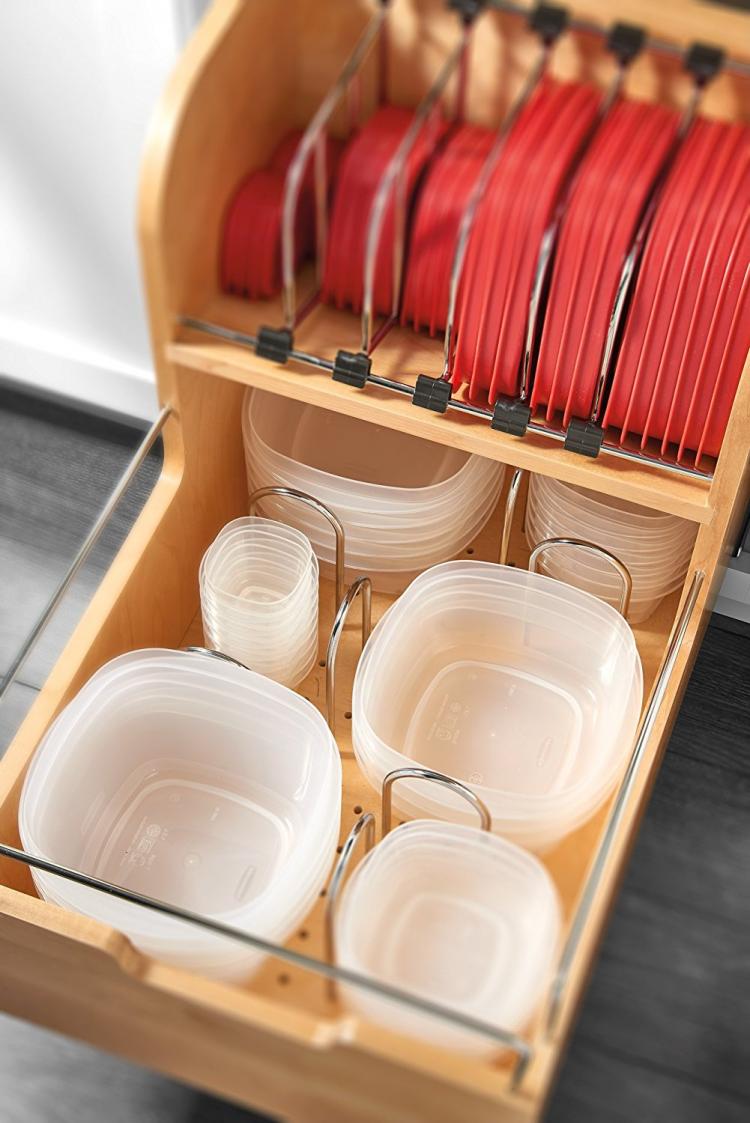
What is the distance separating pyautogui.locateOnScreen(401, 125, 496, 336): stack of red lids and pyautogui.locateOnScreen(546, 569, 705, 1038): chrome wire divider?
1.18ft

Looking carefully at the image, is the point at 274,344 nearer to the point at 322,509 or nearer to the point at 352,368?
the point at 352,368

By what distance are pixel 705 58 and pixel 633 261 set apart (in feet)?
0.58

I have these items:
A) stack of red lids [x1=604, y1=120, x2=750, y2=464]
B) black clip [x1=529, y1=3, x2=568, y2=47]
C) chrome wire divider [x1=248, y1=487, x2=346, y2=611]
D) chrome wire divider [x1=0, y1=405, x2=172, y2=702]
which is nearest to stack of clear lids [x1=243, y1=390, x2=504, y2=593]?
chrome wire divider [x1=248, y1=487, x2=346, y2=611]

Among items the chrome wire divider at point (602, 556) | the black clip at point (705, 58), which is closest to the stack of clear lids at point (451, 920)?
the chrome wire divider at point (602, 556)

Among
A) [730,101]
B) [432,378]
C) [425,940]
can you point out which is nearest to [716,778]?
[425,940]

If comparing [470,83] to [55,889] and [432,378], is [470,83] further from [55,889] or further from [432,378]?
[55,889]

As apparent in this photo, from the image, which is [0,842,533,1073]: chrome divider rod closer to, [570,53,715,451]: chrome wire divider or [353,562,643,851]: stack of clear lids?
[353,562,643,851]: stack of clear lids

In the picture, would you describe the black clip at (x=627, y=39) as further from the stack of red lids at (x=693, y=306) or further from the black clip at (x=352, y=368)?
the black clip at (x=352, y=368)

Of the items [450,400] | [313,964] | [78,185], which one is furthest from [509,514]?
[78,185]

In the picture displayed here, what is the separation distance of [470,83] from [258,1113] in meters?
1.09

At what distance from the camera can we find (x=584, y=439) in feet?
3.67

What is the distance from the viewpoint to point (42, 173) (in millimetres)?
1762

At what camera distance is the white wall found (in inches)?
61.6

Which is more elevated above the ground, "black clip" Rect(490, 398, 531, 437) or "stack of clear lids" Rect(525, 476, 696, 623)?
"black clip" Rect(490, 398, 531, 437)
